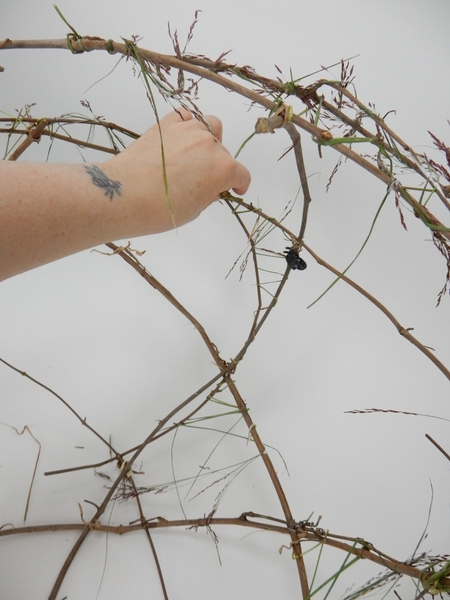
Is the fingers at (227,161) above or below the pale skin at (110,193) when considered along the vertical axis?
above

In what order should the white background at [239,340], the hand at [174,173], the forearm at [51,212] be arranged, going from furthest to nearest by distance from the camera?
the white background at [239,340] → the hand at [174,173] → the forearm at [51,212]

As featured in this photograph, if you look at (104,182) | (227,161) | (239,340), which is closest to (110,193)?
(104,182)

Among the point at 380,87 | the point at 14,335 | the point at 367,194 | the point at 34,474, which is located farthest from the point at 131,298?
the point at 380,87

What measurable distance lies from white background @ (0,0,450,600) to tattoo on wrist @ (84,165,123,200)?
13.7 inches

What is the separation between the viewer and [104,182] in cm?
54

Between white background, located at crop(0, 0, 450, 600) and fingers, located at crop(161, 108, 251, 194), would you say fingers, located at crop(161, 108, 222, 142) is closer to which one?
fingers, located at crop(161, 108, 251, 194)

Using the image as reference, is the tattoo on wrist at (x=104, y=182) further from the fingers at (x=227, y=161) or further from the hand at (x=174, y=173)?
the fingers at (x=227, y=161)

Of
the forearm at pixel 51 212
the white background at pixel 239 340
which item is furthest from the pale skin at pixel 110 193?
the white background at pixel 239 340

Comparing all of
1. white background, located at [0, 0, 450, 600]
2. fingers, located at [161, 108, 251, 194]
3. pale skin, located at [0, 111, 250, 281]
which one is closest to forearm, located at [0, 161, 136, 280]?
pale skin, located at [0, 111, 250, 281]

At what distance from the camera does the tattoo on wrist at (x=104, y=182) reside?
0.53 meters

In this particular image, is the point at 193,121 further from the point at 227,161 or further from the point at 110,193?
the point at 110,193

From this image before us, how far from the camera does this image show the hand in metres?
0.57

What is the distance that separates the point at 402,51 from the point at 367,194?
0.77 ft

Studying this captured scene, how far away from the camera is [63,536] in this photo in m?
0.77
